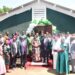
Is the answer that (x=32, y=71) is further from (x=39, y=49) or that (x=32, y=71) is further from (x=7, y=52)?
(x=39, y=49)

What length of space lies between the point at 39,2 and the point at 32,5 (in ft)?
1.56

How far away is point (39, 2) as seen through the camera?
2095 cm

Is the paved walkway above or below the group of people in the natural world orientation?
below

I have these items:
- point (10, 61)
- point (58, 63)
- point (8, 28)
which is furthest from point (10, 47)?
point (8, 28)

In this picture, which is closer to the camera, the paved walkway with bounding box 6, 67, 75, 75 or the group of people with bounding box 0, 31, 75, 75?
the group of people with bounding box 0, 31, 75, 75

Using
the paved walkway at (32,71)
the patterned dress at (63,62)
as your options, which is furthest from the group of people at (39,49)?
the paved walkway at (32,71)

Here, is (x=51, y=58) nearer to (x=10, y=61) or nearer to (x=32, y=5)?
(x=10, y=61)

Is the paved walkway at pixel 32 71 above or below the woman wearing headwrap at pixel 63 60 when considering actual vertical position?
below

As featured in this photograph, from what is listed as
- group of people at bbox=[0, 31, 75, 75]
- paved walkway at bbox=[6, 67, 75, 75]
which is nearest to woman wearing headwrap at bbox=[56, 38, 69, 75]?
group of people at bbox=[0, 31, 75, 75]

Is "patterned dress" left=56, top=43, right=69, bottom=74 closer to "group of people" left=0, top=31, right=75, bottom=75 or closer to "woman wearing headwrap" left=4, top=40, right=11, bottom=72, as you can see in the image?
"group of people" left=0, top=31, right=75, bottom=75

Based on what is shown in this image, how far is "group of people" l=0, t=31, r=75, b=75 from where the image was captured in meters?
15.3

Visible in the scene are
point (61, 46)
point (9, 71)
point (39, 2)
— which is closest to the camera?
point (61, 46)

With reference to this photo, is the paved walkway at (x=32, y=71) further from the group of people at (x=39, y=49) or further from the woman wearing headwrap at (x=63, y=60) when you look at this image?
the woman wearing headwrap at (x=63, y=60)

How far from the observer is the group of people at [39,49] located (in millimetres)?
15312
